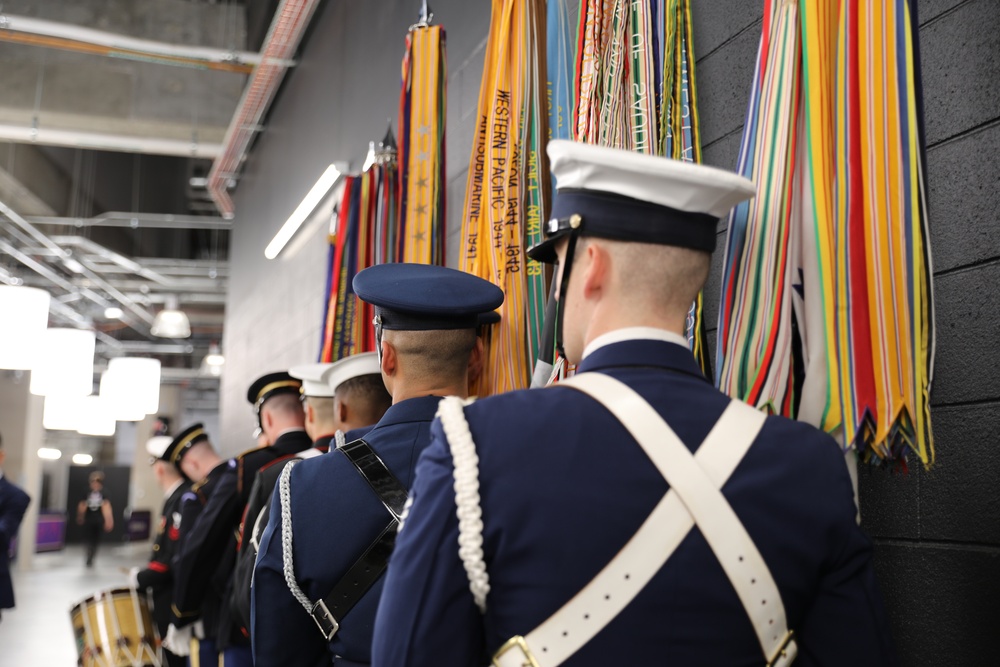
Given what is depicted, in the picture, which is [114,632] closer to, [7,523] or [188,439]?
[188,439]

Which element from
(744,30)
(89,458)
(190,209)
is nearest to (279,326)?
(744,30)

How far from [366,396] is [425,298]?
0.72 m

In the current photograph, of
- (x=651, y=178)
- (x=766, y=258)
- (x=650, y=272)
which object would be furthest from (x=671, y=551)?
(x=766, y=258)

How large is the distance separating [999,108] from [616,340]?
2.69 ft

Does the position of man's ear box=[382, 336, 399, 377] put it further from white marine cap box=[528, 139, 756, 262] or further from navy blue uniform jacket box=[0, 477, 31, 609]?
navy blue uniform jacket box=[0, 477, 31, 609]

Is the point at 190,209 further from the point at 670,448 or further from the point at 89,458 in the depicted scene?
the point at 89,458

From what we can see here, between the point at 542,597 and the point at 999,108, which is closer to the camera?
the point at 542,597

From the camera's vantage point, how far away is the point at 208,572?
11.5ft

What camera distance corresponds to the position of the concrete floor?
6.45 m

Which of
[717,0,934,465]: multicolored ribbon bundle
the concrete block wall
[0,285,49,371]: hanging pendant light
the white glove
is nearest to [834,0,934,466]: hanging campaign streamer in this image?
[717,0,934,465]: multicolored ribbon bundle

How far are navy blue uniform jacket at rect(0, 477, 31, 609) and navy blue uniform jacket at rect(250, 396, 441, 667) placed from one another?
4623 mm

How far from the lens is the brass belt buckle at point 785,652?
109 centimetres

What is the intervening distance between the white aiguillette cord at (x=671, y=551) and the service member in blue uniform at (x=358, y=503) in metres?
0.69

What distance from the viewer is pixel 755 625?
1075mm
